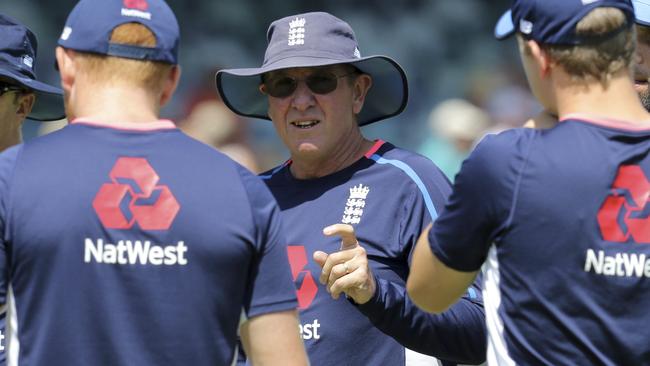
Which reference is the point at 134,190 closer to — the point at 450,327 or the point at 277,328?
Answer: the point at 277,328

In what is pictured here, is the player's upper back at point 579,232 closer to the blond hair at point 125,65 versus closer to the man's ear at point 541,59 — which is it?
the man's ear at point 541,59

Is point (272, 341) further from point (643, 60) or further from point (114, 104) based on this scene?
point (643, 60)

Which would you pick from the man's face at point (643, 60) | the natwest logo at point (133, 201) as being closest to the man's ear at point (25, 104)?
the natwest logo at point (133, 201)

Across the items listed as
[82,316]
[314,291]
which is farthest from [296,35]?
[82,316]

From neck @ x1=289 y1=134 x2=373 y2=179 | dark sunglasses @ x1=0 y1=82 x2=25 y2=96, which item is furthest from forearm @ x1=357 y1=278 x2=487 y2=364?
dark sunglasses @ x1=0 y1=82 x2=25 y2=96

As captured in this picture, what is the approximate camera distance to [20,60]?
386 cm

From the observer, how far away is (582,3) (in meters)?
2.41

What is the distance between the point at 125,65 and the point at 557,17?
3.04ft

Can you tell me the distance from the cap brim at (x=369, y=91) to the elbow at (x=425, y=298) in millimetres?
1154

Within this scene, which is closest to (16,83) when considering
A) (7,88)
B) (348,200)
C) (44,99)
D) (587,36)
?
(7,88)

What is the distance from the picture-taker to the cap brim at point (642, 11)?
3572 millimetres

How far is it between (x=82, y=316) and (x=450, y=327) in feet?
3.95

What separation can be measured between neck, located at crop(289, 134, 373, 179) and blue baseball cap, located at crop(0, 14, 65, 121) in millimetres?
922

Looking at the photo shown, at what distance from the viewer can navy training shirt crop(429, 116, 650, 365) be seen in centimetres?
233
